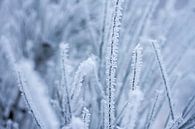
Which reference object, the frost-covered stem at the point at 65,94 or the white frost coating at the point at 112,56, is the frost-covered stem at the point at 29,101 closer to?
the frost-covered stem at the point at 65,94

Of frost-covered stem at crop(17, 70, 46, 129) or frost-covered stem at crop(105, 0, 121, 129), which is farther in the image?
frost-covered stem at crop(17, 70, 46, 129)

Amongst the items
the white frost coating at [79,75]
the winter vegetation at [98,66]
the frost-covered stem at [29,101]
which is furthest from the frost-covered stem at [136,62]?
the frost-covered stem at [29,101]

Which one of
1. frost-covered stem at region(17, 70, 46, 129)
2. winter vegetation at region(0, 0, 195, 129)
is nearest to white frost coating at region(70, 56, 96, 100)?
winter vegetation at region(0, 0, 195, 129)

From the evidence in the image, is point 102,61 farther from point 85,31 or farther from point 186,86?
point 85,31

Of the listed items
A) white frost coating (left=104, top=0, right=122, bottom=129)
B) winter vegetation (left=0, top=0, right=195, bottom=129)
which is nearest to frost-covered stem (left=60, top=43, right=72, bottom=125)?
winter vegetation (left=0, top=0, right=195, bottom=129)

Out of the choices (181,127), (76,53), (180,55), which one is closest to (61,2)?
(76,53)

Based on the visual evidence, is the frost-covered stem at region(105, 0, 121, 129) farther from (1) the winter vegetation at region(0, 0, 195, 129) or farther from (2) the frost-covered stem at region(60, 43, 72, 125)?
(2) the frost-covered stem at region(60, 43, 72, 125)

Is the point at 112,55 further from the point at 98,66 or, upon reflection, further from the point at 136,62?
the point at 98,66

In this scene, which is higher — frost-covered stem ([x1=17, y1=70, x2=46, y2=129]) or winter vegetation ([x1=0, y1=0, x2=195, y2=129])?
winter vegetation ([x1=0, y1=0, x2=195, y2=129])

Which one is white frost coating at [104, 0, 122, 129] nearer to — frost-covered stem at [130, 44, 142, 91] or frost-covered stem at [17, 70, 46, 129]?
frost-covered stem at [130, 44, 142, 91]
